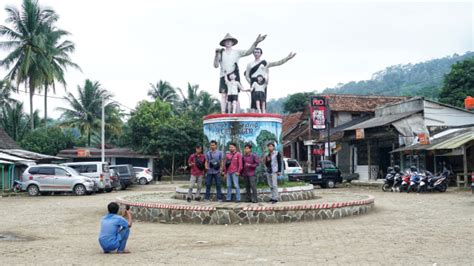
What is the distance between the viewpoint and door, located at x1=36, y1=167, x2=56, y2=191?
24.3 m

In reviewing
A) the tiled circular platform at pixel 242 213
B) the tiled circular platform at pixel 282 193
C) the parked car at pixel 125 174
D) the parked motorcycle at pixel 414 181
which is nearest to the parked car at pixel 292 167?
the parked motorcycle at pixel 414 181

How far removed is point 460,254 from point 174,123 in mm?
34175

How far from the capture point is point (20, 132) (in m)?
44.5

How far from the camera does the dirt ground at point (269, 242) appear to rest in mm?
7684

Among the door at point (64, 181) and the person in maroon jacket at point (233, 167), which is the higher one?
the person in maroon jacket at point (233, 167)

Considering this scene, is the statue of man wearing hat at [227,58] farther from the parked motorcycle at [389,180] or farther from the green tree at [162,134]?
the green tree at [162,134]

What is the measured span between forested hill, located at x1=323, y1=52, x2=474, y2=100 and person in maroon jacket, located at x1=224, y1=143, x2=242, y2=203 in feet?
214

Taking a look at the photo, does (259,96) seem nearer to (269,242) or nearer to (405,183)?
(269,242)

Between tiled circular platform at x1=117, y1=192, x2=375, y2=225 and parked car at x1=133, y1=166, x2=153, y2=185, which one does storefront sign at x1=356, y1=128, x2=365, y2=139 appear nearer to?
parked car at x1=133, y1=166, x2=153, y2=185

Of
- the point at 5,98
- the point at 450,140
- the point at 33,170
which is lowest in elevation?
the point at 33,170

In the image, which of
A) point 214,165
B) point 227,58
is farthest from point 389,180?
point 214,165

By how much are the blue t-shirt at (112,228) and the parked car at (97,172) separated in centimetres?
1806

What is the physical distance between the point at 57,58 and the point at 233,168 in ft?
99.5

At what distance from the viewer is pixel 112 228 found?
8.23m
